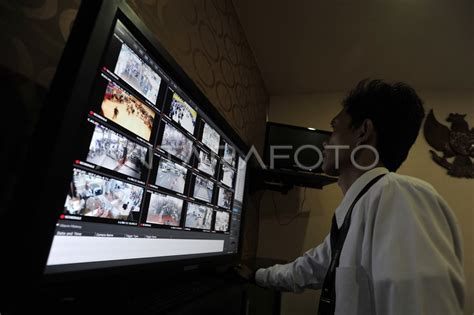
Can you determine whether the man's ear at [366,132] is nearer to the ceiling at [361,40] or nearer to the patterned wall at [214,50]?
the patterned wall at [214,50]

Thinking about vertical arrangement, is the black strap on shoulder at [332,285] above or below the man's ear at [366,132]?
below

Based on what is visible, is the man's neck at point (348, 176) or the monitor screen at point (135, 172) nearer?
the monitor screen at point (135, 172)

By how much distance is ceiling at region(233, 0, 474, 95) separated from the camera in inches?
65.4

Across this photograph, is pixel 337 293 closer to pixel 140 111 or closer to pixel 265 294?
pixel 140 111

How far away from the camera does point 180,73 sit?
770mm

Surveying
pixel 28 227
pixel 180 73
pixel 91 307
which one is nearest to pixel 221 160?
pixel 180 73

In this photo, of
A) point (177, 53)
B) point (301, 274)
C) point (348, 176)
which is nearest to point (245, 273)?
point (301, 274)

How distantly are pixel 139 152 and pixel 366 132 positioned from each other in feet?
2.73

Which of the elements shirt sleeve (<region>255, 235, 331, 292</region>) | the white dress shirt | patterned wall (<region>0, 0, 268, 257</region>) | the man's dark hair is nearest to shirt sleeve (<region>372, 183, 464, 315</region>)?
the white dress shirt

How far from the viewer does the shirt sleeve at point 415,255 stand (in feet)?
2.02

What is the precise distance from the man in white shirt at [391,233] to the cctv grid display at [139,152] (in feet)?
1.64

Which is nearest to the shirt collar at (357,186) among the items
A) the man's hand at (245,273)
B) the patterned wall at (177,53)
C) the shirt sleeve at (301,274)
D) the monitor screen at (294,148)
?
the shirt sleeve at (301,274)

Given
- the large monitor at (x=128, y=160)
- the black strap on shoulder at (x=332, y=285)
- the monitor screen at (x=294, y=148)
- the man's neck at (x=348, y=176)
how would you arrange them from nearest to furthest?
1. the large monitor at (x=128, y=160)
2. the black strap on shoulder at (x=332, y=285)
3. the man's neck at (x=348, y=176)
4. the monitor screen at (x=294, y=148)

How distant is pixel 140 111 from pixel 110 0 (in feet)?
0.74
